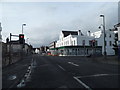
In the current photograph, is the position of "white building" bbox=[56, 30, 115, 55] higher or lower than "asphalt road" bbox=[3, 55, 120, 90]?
higher

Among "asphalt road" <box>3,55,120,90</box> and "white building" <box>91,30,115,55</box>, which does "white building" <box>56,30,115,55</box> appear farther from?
"asphalt road" <box>3,55,120,90</box>

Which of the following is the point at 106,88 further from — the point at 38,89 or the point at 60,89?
the point at 38,89

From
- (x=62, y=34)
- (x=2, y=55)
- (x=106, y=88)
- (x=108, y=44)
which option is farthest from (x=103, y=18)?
(x=62, y=34)

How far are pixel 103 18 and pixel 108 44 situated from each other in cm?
4226

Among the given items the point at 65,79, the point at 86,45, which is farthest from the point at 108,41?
the point at 65,79

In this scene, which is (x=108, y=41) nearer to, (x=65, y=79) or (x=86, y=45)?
(x=86, y=45)

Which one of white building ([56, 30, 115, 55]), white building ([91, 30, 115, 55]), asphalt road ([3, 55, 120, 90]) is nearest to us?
asphalt road ([3, 55, 120, 90])

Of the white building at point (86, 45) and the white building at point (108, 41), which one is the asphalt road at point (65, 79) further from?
the white building at point (108, 41)

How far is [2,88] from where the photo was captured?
8.02 meters

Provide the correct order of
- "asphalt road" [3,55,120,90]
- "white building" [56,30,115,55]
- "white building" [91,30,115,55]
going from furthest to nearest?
1. "white building" [91,30,115,55]
2. "white building" [56,30,115,55]
3. "asphalt road" [3,55,120,90]

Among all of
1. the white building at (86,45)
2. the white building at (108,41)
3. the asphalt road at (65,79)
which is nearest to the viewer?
the asphalt road at (65,79)

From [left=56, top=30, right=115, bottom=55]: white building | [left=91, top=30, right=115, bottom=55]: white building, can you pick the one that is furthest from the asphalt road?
[left=91, top=30, right=115, bottom=55]: white building

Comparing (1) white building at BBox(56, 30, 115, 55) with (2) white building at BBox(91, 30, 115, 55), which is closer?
(1) white building at BBox(56, 30, 115, 55)

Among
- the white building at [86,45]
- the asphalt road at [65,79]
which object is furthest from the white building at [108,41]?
the asphalt road at [65,79]
